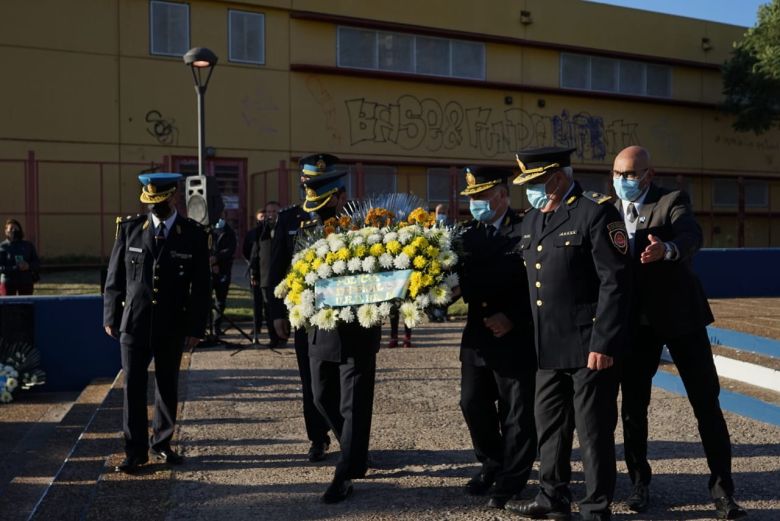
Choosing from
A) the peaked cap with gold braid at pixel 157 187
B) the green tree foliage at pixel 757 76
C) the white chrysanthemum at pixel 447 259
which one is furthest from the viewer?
the green tree foliage at pixel 757 76

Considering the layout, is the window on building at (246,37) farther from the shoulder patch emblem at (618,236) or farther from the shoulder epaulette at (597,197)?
the shoulder patch emblem at (618,236)

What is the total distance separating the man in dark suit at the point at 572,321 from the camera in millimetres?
4262

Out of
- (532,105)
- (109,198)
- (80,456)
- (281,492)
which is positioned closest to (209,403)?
(80,456)

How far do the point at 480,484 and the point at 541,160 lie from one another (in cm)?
204

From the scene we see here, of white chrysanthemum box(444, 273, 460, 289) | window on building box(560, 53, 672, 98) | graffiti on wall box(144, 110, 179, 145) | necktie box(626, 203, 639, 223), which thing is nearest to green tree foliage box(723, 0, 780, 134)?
window on building box(560, 53, 672, 98)

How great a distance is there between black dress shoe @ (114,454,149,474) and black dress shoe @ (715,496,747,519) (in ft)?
12.3

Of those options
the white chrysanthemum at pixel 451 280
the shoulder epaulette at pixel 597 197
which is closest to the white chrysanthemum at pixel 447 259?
the white chrysanthemum at pixel 451 280

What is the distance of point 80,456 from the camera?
20.2ft

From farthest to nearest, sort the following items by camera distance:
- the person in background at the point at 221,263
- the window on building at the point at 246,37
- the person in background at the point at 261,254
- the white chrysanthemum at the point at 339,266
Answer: the window on building at the point at 246,37 → the person in background at the point at 221,263 → the person in background at the point at 261,254 → the white chrysanthemum at the point at 339,266

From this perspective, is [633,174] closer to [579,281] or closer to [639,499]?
[579,281]


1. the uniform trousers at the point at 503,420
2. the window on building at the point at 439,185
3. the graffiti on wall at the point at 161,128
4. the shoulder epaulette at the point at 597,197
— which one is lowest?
the uniform trousers at the point at 503,420

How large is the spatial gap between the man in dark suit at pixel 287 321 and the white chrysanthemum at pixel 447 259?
1.34 meters

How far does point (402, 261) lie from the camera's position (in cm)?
481

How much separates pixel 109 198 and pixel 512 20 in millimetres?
13388
